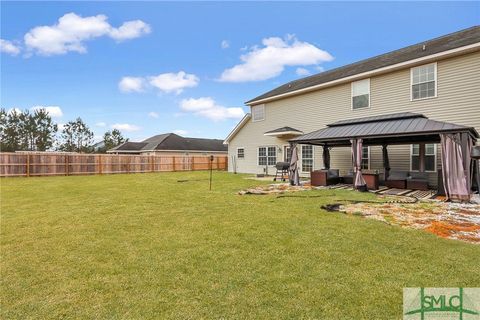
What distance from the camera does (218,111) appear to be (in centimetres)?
4091

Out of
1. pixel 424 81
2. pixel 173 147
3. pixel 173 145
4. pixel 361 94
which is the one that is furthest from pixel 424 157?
pixel 173 145

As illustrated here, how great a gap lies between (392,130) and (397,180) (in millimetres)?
A: 2702

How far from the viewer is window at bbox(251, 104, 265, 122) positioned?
1869cm

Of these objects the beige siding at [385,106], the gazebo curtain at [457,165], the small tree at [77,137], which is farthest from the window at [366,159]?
the small tree at [77,137]

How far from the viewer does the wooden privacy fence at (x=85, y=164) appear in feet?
57.5

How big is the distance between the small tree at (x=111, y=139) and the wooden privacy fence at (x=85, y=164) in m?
31.4

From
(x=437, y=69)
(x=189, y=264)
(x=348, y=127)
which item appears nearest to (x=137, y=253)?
(x=189, y=264)

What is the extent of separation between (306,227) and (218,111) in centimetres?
3715

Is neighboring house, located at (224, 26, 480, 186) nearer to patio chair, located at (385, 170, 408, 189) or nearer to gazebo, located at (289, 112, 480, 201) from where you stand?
patio chair, located at (385, 170, 408, 189)

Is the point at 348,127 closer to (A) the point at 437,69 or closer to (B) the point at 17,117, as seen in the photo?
(A) the point at 437,69

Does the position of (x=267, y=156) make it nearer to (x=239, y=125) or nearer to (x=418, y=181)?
(x=239, y=125)

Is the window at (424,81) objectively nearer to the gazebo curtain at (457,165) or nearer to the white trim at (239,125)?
the gazebo curtain at (457,165)

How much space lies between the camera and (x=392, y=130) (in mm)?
9234

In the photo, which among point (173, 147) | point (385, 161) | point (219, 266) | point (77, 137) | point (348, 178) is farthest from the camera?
point (77, 137)
